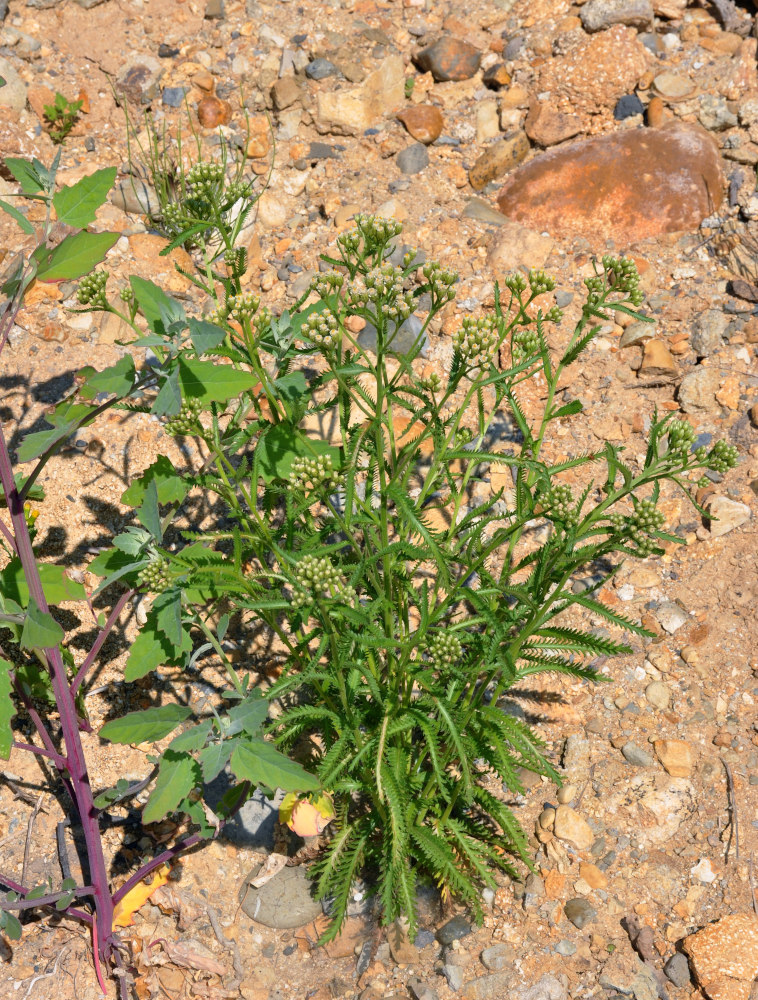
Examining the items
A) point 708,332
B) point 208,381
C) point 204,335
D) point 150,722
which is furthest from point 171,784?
point 708,332

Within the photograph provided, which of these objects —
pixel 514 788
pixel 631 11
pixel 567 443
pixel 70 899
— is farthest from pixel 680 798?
pixel 631 11

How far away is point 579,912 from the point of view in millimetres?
3041

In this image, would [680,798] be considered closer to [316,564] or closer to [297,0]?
[316,564]

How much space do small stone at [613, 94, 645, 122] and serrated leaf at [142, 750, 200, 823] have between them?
14.5ft

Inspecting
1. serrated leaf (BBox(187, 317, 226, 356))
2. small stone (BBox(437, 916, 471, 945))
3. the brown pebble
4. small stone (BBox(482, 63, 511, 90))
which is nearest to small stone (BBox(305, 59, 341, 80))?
small stone (BBox(482, 63, 511, 90))

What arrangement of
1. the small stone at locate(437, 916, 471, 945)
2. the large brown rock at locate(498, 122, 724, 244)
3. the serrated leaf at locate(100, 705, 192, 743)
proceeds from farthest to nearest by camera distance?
the large brown rock at locate(498, 122, 724, 244) → the small stone at locate(437, 916, 471, 945) → the serrated leaf at locate(100, 705, 192, 743)

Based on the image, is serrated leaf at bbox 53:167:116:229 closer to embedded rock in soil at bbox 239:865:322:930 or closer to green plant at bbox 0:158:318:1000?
green plant at bbox 0:158:318:1000

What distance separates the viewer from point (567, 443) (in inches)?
161

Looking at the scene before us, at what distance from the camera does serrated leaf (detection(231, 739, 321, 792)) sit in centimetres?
244

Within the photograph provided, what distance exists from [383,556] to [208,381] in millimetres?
757

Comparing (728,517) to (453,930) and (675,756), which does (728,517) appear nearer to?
(675,756)

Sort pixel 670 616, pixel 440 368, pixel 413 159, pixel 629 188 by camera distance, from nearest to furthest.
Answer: pixel 670 616
pixel 440 368
pixel 629 188
pixel 413 159

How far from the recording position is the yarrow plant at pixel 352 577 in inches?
95.6

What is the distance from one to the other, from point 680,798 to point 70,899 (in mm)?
2232
